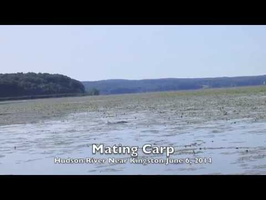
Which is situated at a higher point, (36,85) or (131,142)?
(36,85)

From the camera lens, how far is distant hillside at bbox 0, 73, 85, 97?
17.3ft

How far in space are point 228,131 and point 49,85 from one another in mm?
2072

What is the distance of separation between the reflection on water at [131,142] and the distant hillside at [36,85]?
1.18 feet

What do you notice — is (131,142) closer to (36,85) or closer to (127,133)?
(127,133)

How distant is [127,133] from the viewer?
5207 millimetres

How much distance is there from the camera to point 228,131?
5.61m

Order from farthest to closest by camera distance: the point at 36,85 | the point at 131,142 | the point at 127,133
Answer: the point at 36,85 < the point at 127,133 < the point at 131,142

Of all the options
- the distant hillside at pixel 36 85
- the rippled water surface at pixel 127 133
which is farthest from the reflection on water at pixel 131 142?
the distant hillside at pixel 36 85

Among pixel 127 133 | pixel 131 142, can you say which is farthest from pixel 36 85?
pixel 131 142

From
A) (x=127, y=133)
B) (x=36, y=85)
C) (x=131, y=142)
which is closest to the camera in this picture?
(x=131, y=142)

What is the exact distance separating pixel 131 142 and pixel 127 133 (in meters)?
0.40

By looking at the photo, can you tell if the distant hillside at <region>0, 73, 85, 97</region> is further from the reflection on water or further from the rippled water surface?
→ the reflection on water
